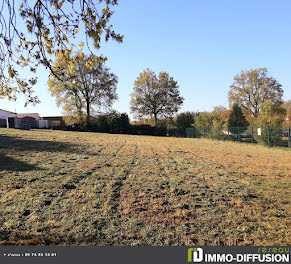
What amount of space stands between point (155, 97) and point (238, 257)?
44736 millimetres

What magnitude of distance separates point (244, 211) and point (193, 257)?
1.77 metres

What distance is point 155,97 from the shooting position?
153ft

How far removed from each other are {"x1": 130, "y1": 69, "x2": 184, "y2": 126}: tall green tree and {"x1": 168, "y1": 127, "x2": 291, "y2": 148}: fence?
1526cm

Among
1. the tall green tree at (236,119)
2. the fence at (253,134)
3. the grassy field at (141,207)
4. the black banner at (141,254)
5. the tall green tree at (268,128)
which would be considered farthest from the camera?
the tall green tree at (236,119)

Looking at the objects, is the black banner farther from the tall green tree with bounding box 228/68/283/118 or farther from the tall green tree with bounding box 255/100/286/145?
the tall green tree with bounding box 228/68/283/118

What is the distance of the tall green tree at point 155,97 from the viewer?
153ft

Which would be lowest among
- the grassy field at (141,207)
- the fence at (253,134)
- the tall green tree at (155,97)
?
the grassy field at (141,207)

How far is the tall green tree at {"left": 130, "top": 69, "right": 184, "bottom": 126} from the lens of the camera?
46.7 metres

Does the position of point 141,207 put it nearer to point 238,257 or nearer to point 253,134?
point 238,257

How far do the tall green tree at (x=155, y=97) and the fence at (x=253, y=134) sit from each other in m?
15.3

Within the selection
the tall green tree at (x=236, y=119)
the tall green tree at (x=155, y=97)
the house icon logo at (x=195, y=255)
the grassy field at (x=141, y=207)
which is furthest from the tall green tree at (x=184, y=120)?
the house icon logo at (x=195, y=255)

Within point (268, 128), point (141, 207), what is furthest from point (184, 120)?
point (141, 207)

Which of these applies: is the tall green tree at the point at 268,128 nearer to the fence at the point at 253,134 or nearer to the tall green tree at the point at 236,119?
the fence at the point at 253,134

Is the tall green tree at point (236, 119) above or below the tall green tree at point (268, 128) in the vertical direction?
above
